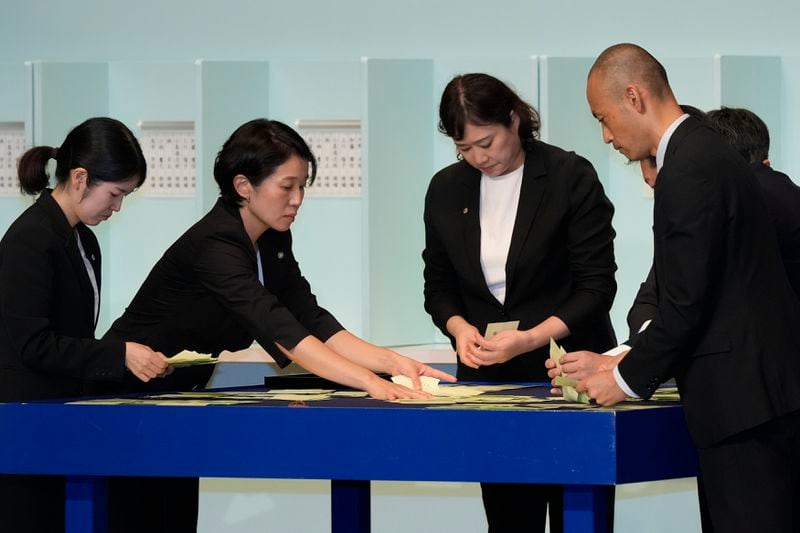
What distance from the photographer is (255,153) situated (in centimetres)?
311

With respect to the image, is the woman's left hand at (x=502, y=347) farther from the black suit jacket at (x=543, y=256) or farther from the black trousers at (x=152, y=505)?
the black trousers at (x=152, y=505)

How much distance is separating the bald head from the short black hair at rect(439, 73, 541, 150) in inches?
27.5

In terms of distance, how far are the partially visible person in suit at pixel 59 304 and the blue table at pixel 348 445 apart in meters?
0.25

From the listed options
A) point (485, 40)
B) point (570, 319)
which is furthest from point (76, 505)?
point (485, 40)

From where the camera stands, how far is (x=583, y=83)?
4711 mm

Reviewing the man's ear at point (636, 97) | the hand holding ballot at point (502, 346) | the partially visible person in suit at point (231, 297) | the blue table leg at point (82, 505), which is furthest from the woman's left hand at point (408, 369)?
the man's ear at point (636, 97)

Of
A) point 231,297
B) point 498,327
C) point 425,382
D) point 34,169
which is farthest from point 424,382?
point 34,169

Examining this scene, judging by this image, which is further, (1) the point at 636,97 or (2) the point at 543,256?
(2) the point at 543,256

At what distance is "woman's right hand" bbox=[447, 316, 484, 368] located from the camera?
3.22 m

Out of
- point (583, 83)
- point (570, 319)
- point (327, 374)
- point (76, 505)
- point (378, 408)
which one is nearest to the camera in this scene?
point (378, 408)

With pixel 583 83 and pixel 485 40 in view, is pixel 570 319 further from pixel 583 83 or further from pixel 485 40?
pixel 485 40

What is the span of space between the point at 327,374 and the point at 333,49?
8.25 feet

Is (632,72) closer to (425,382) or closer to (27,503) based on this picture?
(425,382)

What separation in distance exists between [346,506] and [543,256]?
2.65 ft
